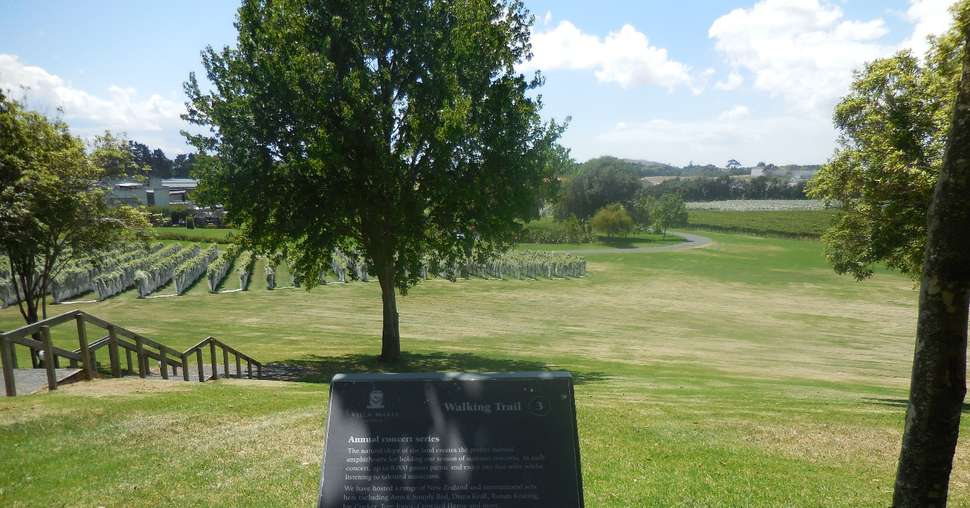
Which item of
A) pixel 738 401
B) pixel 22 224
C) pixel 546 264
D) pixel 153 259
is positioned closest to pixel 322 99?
pixel 22 224

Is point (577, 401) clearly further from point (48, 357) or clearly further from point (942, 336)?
point (48, 357)

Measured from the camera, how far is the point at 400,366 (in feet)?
62.7

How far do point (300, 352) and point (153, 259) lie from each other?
24706 millimetres

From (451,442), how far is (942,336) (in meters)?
3.67

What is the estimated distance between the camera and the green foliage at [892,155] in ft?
39.1

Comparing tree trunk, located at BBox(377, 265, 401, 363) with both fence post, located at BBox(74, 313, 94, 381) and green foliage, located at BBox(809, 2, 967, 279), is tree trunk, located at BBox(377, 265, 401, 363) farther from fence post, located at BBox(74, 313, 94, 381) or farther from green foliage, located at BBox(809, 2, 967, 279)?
green foliage, located at BBox(809, 2, 967, 279)

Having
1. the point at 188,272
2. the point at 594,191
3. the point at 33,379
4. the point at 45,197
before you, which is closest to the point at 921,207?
the point at 33,379

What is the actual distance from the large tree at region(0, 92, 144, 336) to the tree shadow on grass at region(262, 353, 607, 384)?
21.0 feet

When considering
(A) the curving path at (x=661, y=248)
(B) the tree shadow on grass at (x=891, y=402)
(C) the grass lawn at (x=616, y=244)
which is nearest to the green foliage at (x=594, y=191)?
(C) the grass lawn at (x=616, y=244)

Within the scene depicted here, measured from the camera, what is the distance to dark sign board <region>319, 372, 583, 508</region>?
172 inches

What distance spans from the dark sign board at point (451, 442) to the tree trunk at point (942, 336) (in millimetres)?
2647

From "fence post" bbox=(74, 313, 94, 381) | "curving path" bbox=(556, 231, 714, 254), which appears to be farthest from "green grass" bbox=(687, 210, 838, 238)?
"fence post" bbox=(74, 313, 94, 381)

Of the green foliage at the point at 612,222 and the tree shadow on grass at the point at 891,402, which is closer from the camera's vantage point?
the tree shadow on grass at the point at 891,402

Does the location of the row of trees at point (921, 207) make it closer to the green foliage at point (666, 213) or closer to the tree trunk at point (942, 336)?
the tree trunk at point (942, 336)
